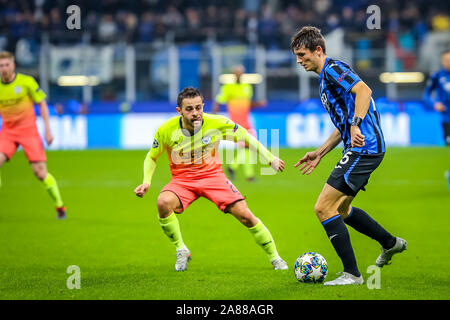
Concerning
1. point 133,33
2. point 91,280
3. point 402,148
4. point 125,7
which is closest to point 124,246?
point 91,280

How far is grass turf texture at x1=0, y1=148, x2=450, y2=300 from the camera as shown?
Result: 18.7 ft

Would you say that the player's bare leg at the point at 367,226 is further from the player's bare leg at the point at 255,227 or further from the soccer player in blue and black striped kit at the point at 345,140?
the player's bare leg at the point at 255,227

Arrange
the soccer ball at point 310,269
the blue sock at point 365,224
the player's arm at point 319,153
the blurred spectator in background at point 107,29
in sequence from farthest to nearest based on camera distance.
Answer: the blurred spectator in background at point 107,29, the blue sock at point 365,224, the player's arm at point 319,153, the soccer ball at point 310,269

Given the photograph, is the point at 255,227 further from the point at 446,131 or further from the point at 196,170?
the point at 446,131

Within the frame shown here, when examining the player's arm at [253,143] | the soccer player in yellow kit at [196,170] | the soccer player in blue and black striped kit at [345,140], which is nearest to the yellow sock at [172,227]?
the soccer player in yellow kit at [196,170]

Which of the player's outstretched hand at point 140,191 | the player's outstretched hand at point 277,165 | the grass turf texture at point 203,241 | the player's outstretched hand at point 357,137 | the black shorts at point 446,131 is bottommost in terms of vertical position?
the grass turf texture at point 203,241

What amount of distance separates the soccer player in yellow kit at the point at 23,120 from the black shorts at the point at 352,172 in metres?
5.22

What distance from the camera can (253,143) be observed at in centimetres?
640

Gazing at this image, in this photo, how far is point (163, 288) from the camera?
5.75 meters

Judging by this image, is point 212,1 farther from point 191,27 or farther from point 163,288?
point 163,288

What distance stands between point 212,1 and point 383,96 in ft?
29.5

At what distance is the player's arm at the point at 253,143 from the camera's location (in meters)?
6.16

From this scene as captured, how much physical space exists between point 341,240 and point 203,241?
9.59 ft

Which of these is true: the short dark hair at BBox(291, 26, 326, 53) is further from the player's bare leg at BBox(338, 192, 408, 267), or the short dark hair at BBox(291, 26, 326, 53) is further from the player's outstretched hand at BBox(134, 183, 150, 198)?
the player's outstretched hand at BBox(134, 183, 150, 198)
